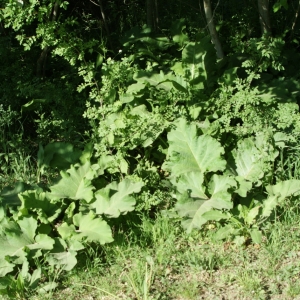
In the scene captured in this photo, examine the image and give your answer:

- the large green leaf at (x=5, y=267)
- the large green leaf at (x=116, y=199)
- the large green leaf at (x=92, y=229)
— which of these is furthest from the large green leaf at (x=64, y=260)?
the large green leaf at (x=116, y=199)

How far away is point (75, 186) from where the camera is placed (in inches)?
161

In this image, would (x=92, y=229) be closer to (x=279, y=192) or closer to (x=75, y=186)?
(x=75, y=186)

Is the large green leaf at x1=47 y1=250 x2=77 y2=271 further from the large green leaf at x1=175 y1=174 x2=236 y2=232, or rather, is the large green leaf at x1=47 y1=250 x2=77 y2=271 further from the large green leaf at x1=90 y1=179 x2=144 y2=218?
the large green leaf at x1=175 y1=174 x2=236 y2=232

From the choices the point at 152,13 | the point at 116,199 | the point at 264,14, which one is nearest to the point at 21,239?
the point at 116,199

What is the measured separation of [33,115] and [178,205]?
265 cm

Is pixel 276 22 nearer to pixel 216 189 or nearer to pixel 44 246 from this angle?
pixel 216 189

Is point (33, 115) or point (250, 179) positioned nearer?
point (250, 179)

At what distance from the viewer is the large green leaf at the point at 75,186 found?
157 inches

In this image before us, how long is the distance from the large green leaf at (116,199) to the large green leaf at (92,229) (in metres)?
0.14

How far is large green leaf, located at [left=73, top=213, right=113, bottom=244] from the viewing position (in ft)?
11.9

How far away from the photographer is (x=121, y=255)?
3764 millimetres

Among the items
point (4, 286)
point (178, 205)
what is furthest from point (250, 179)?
point (4, 286)

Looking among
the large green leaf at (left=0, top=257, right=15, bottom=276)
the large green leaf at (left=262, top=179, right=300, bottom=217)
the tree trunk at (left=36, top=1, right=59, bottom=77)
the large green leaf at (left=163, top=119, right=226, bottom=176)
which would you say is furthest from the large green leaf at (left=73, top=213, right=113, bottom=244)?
the tree trunk at (left=36, top=1, right=59, bottom=77)

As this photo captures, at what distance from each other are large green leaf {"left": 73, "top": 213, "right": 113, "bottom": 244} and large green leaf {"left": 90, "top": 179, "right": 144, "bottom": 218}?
0.14 metres
